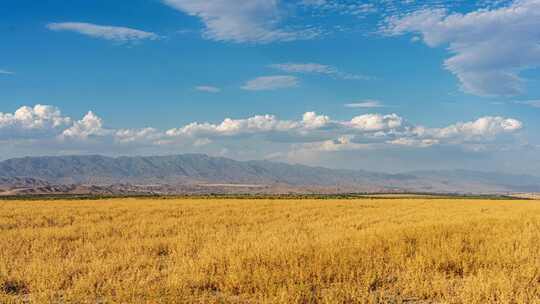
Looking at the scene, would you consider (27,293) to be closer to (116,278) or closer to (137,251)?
(116,278)

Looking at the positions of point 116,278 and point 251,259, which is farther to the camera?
point 251,259

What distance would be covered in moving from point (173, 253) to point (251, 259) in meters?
3.42

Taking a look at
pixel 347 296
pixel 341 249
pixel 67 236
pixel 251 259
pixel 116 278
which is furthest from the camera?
pixel 67 236

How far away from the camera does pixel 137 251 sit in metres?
13.4

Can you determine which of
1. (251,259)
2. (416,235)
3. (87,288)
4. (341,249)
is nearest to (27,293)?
(87,288)

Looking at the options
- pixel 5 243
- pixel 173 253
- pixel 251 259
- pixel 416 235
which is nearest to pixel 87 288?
pixel 251 259

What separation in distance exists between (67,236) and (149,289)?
9938 mm

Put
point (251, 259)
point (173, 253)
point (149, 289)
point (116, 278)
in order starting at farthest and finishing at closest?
1. point (173, 253)
2. point (251, 259)
3. point (116, 278)
4. point (149, 289)

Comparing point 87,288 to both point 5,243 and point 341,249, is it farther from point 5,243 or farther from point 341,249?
point 5,243

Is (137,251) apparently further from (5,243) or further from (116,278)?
(5,243)

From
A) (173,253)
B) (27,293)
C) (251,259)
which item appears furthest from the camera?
(173,253)

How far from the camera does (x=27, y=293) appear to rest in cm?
878

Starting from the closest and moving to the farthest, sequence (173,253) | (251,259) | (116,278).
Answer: (116,278) → (251,259) → (173,253)

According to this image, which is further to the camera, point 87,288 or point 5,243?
point 5,243
